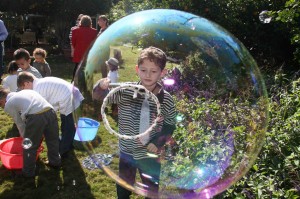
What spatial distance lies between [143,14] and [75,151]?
8.61 ft

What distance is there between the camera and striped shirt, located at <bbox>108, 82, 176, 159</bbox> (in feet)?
6.96

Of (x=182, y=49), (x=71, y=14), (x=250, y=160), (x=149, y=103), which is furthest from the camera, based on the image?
(x=71, y=14)

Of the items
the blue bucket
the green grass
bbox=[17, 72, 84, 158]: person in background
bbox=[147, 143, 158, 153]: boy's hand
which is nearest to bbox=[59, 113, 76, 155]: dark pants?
bbox=[17, 72, 84, 158]: person in background

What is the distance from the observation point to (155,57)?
2143 millimetres

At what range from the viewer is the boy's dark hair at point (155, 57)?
214 centimetres

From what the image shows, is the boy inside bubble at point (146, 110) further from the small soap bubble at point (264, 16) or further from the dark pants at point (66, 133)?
the small soap bubble at point (264, 16)

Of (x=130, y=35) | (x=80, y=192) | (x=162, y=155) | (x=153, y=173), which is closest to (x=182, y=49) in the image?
(x=130, y=35)

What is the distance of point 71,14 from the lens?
13.7 m

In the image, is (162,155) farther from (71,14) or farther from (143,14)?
(71,14)

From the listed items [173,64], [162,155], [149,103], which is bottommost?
[162,155]

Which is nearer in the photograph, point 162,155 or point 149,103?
point 149,103

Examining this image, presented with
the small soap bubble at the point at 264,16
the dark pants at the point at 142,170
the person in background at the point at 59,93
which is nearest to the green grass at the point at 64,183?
the person in background at the point at 59,93

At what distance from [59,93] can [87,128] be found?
1.28m

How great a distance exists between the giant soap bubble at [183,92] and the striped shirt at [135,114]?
0.5 inches
